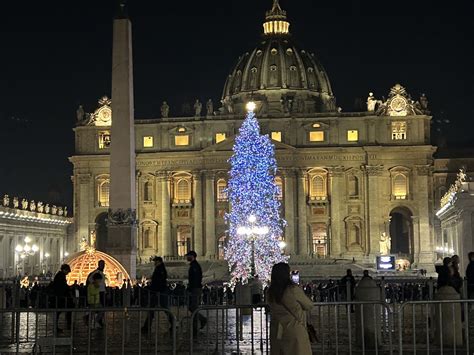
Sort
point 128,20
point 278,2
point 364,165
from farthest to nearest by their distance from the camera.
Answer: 1. point 278,2
2. point 364,165
3. point 128,20

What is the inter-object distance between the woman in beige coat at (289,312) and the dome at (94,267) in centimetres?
1965

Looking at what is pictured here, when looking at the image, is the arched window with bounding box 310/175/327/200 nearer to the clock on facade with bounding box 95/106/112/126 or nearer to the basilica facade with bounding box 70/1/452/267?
the basilica facade with bounding box 70/1/452/267

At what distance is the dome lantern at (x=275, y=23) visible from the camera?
12312 cm

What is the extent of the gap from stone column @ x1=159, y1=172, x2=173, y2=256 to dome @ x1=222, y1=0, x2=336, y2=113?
21.2m

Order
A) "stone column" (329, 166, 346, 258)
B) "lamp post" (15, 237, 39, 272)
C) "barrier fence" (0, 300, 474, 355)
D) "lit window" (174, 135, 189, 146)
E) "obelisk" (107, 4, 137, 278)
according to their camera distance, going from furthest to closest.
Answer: "lit window" (174, 135, 189, 146) → "stone column" (329, 166, 346, 258) → "lamp post" (15, 237, 39, 272) → "obelisk" (107, 4, 137, 278) → "barrier fence" (0, 300, 474, 355)

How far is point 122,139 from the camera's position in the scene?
3238 cm

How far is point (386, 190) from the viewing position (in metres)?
92.1

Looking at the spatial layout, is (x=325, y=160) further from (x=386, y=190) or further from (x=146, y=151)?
(x=146, y=151)

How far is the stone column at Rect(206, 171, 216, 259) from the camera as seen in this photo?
92.4 meters

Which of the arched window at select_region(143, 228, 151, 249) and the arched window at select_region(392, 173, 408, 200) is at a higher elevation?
the arched window at select_region(392, 173, 408, 200)

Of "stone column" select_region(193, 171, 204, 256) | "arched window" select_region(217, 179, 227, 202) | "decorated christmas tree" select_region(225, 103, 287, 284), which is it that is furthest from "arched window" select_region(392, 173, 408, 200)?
"decorated christmas tree" select_region(225, 103, 287, 284)

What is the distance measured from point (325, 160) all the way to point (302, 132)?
375cm

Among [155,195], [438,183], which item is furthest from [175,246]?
[438,183]

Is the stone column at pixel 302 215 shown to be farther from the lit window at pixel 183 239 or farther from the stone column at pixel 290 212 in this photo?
the lit window at pixel 183 239
